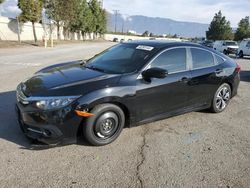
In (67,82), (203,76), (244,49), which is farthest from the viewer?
(244,49)

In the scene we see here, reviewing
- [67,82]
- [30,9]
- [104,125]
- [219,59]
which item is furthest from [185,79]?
[30,9]

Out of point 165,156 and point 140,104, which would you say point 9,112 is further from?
point 165,156

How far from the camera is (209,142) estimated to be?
4.80 metres

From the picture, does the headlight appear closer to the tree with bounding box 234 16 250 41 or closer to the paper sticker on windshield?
the paper sticker on windshield

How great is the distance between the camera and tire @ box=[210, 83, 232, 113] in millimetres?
6168

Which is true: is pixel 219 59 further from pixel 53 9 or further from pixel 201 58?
pixel 53 9

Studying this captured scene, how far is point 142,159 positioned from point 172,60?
1.99m

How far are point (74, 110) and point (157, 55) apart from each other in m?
1.83

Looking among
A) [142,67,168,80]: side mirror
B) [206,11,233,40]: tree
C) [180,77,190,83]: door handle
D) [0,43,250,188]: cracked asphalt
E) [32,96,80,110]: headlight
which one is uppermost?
[142,67,168,80]: side mirror

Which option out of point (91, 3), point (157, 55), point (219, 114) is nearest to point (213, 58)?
point (219, 114)

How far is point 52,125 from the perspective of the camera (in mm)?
3951

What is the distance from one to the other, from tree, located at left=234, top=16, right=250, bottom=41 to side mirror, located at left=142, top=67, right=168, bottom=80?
227ft

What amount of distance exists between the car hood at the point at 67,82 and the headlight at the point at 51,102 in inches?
3.0

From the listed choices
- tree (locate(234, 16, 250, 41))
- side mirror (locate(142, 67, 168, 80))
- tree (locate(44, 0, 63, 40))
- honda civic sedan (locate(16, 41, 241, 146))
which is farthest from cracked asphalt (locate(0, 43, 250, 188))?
tree (locate(234, 16, 250, 41))
